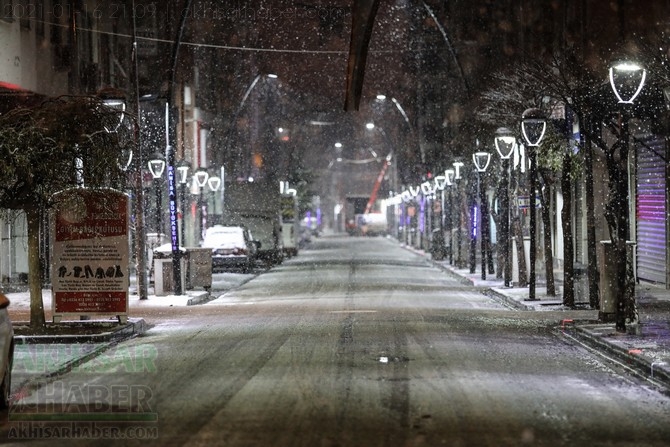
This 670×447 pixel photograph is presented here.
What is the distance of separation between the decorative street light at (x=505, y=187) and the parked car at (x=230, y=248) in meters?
14.3

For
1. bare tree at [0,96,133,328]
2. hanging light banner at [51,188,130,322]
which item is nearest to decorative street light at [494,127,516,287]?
hanging light banner at [51,188,130,322]

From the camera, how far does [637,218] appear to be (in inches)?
1406

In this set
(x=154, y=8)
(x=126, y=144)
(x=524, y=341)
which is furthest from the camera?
(x=154, y=8)

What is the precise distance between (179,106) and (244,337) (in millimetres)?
48771

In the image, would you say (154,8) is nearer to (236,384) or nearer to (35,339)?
(35,339)

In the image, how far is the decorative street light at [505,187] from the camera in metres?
31.9

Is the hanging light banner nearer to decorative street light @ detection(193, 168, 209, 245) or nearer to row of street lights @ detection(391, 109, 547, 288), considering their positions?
row of street lights @ detection(391, 109, 547, 288)

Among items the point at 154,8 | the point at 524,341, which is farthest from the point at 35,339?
the point at 154,8

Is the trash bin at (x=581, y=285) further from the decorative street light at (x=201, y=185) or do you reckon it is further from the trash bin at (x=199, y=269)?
the decorative street light at (x=201, y=185)

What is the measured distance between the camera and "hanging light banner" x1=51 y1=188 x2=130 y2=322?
20734 millimetres

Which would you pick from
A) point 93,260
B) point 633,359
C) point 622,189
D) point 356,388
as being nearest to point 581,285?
point 622,189

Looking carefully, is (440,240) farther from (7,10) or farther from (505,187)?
(7,10)

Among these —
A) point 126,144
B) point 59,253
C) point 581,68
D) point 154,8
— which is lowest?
point 59,253

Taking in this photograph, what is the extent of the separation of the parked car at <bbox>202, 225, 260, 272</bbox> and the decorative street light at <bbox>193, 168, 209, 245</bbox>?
2617mm
